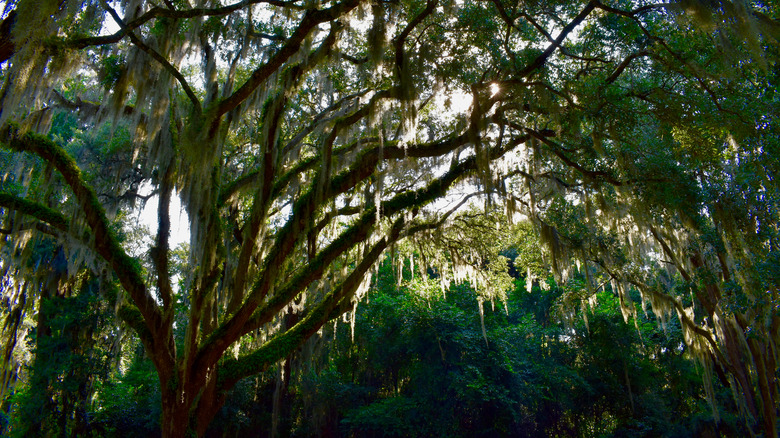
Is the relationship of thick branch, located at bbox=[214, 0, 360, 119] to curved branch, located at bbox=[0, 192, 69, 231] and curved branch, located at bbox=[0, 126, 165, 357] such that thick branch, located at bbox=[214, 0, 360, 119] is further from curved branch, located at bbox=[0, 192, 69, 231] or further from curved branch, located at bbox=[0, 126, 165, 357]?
curved branch, located at bbox=[0, 192, 69, 231]

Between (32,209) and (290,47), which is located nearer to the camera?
(290,47)

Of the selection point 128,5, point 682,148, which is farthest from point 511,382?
point 128,5

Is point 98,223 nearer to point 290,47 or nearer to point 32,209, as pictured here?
point 32,209

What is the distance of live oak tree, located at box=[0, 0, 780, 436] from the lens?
16.7ft

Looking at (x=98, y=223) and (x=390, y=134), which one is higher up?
(x=390, y=134)

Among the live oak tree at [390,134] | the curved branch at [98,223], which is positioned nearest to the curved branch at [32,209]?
the live oak tree at [390,134]

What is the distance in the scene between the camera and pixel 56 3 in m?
3.08

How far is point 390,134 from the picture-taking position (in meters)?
7.78

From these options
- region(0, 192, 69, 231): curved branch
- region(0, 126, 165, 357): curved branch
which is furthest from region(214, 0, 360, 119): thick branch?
region(0, 192, 69, 231): curved branch

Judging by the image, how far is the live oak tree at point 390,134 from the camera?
5.10m

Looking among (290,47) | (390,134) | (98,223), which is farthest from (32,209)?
(390,134)

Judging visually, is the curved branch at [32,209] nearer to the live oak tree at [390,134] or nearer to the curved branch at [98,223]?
the live oak tree at [390,134]

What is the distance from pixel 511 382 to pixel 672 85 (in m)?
9.67

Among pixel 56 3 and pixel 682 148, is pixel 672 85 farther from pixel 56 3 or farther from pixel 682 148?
pixel 56 3
